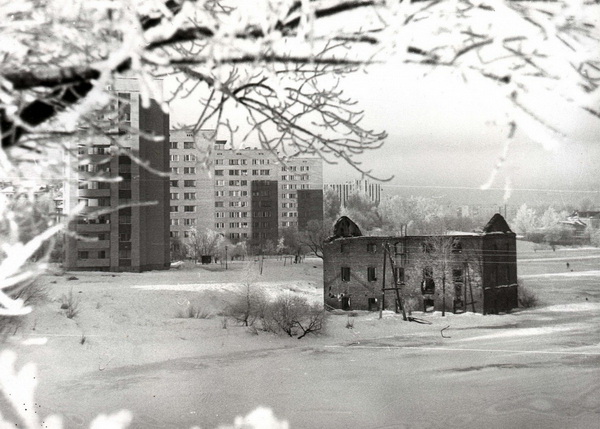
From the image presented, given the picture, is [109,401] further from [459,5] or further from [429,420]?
[459,5]

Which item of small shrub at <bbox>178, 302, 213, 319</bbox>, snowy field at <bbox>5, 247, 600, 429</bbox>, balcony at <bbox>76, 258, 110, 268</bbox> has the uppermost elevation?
balcony at <bbox>76, 258, 110, 268</bbox>

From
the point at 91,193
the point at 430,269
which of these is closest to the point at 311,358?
the point at 430,269

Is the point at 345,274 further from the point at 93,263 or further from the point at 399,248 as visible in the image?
the point at 93,263

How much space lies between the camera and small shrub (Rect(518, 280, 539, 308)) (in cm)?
261

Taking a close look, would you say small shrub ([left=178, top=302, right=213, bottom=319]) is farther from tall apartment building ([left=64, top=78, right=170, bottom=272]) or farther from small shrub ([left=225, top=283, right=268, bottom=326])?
tall apartment building ([left=64, top=78, right=170, bottom=272])

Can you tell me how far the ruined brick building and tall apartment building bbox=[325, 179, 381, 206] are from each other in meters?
0.18

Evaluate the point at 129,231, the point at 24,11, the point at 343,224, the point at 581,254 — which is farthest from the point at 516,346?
the point at 24,11

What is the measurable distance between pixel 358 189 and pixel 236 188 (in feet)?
1.80

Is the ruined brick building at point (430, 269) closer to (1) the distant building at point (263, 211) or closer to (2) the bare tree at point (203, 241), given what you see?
(1) the distant building at point (263, 211)

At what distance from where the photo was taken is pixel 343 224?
8.64 ft

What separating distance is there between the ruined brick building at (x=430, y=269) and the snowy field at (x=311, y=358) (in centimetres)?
7

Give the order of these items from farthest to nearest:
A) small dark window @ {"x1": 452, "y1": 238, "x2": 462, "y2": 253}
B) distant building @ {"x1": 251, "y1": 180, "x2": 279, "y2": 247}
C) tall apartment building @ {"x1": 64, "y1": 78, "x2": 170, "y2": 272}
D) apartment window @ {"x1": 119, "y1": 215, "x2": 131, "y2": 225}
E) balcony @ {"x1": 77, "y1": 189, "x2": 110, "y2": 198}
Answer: small dark window @ {"x1": 452, "y1": 238, "x2": 462, "y2": 253}
distant building @ {"x1": 251, "y1": 180, "x2": 279, "y2": 247}
apartment window @ {"x1": 119, "y1": 215, "x2": 131, "y2": 225}
balcony @ {"x1": 77, "y1": 189, "x2": 110, "y2": 198}
tall apartment building @ {"x1": 64, "y1": 78, "x2": 170, "y2": 272}

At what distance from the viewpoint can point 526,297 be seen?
262cm

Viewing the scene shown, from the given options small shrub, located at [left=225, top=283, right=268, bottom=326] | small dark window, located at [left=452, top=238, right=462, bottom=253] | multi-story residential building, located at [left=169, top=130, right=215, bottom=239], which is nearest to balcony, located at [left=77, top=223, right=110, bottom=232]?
multi-story residential building, located at [left=169, top=130, right=215, bottom=239]
